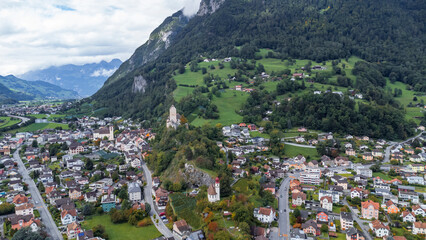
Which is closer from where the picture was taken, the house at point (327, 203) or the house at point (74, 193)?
the house at point (327, 203)

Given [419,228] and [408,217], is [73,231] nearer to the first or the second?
[419,228]

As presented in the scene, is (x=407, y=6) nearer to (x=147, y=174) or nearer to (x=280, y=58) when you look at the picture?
(x=280, y=58)

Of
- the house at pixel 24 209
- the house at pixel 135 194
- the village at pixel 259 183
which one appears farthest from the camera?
the house at pixel 135 194

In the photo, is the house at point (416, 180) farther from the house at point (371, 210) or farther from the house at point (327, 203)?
the house at point (327, 203)

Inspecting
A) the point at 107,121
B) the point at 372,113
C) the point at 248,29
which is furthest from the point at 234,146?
the point at 248,29

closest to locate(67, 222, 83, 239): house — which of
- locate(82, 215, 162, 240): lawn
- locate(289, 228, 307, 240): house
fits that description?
locate(82, 215, 162, 240): lawn

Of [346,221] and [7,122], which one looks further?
[7,122]

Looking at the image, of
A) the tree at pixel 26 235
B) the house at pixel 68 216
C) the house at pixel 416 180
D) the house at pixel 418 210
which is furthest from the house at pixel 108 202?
the house at pixel 416 180

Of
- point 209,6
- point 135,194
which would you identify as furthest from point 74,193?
point 209,6
